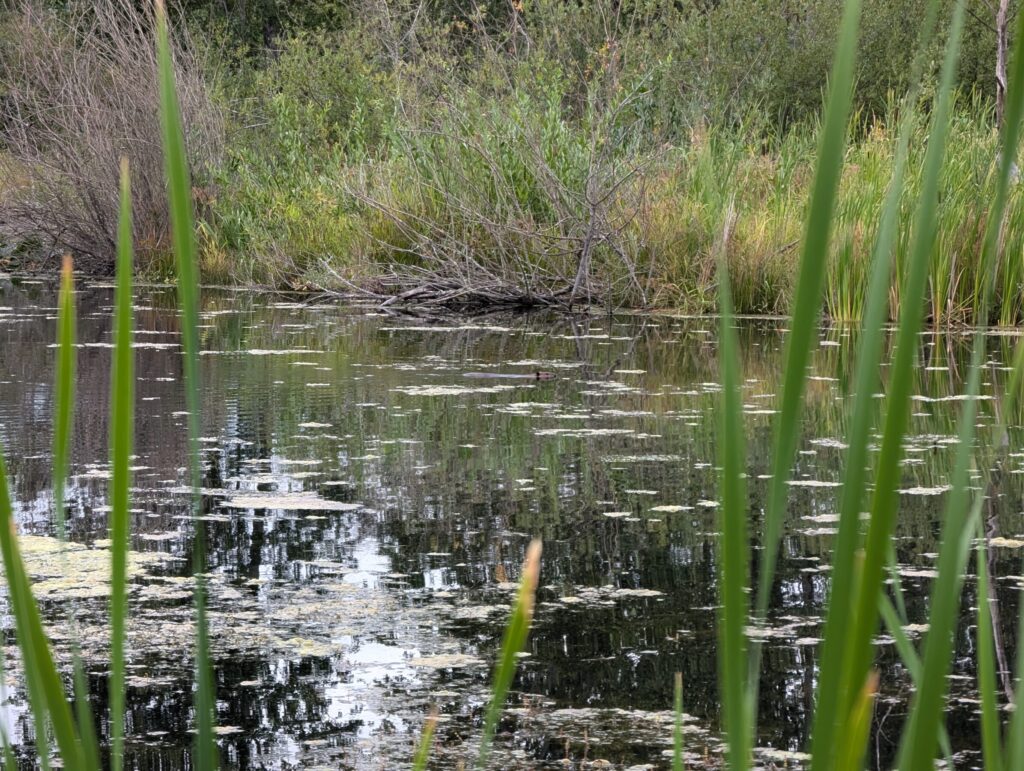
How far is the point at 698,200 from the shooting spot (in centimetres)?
991

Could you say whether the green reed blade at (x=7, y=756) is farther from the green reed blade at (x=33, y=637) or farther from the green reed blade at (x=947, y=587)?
the green reed blade at (x=947, y=587)

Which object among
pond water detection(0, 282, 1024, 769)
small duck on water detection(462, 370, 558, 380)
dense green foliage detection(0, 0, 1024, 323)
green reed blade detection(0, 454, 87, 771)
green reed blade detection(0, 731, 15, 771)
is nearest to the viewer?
Result: green reed blade detection(0, 454, 87, 771)

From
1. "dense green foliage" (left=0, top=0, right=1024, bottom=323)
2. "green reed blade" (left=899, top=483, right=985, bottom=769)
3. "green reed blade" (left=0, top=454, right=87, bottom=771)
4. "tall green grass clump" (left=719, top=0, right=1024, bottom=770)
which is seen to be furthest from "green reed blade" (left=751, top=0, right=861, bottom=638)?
"dense green foliage" (left=0, top=0, right=1024, bottom=323)

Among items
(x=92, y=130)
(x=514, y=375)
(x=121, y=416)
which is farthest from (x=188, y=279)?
(x=92, y=130)

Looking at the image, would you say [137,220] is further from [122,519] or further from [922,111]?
[122,519]

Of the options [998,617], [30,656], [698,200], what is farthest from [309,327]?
[30,656]

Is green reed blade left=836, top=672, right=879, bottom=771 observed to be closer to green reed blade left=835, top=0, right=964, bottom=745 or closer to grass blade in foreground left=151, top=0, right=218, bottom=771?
green reed blade left=835, top=0, right=964, bottom=745

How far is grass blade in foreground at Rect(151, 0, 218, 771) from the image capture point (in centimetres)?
73

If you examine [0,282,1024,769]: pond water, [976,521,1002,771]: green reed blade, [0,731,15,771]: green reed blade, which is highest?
[976,521,1002,771]: green reed blade

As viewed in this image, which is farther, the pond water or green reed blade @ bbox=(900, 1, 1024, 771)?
the pond water

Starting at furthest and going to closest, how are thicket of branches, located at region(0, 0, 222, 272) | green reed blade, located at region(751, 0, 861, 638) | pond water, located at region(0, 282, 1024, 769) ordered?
thicket of branches, located at region(0, 0, 222, 272) → pond water, located at region(0, 282, 1024, 769) → green reed blade, located at region(751, 0, 861, 638)

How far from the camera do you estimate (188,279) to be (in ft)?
2.54

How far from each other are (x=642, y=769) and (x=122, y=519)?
154 centimetres

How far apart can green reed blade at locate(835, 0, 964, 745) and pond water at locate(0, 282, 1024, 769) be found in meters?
0.50
